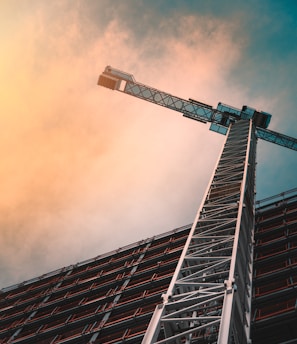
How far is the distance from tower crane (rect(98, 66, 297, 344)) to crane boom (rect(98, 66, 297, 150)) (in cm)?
466

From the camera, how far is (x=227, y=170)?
104ft

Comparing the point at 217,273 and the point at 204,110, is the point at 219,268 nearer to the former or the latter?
the point at 217,273

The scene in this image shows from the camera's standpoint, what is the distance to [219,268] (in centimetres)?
2088

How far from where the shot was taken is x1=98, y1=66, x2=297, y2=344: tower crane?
15.5 meters

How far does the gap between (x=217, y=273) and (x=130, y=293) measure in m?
20.2

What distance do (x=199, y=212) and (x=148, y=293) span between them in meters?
13.2

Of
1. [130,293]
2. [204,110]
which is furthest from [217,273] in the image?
[204,110]

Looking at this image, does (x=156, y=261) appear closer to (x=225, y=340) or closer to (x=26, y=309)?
(x=26, y=309)

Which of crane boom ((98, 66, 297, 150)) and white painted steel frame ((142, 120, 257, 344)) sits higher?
crane boom ((98, 66, 297, 150))

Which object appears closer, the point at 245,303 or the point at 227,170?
the point at 245,303

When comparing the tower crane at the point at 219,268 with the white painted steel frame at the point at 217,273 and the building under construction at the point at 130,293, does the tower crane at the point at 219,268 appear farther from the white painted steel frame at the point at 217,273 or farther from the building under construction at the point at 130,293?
the building under construction at the point at 130,293

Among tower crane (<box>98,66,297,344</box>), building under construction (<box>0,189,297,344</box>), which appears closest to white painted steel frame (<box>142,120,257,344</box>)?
tower crane (<box>98,66,297,344</box>)

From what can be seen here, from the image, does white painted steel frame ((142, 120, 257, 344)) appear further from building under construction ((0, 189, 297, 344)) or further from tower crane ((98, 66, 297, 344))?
building under construction ((0, 189, 297, 344))

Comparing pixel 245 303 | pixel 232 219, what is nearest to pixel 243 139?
pixel 232 219
